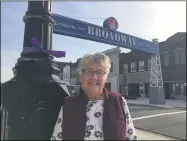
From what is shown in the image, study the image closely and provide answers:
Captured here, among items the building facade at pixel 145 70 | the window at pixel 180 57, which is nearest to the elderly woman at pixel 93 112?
the building facade at pixel 145 70

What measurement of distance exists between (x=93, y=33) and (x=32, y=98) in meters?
12.1

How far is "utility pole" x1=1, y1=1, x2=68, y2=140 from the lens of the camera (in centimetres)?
141

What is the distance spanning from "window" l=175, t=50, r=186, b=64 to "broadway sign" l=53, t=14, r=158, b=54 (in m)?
11.2

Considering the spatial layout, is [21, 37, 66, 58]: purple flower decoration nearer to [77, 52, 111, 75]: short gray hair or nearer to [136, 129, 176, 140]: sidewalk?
[77, 52, 111, 75]: short gray hair

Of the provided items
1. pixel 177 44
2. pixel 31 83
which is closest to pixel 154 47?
pixel 177 44

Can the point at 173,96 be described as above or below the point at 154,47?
below

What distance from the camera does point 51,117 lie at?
1521 millimetres

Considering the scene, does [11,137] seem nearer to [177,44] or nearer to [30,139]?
[30,139]

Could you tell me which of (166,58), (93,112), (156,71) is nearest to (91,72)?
(93,112)

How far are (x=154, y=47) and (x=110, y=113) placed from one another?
18182 mm

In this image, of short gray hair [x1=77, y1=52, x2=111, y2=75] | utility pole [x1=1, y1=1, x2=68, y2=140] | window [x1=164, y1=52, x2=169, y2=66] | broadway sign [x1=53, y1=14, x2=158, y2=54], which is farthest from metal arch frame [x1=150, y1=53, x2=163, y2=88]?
utility pole [x1=1, y1=1, x2=68, y2=140]

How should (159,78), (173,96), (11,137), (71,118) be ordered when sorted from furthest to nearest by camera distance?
(173,96) < (159,78) < (71,118) < (11,137)

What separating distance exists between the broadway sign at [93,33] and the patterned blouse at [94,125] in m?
8.79

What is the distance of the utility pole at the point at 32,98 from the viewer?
1.41 m
